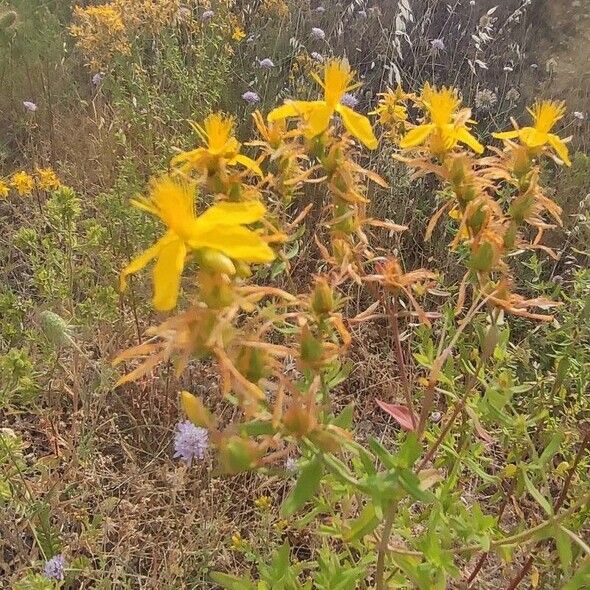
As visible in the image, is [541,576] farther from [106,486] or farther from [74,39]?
[74,39]

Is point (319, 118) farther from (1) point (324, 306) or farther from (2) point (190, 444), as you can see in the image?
(2) point (190, 444)

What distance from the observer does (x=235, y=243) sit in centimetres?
64

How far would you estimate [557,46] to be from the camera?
11.5ft

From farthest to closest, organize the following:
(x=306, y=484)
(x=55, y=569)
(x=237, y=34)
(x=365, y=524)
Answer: (x=237, y=34) → (x=55, y=569) → (x=365, y=524) → (x=306, y=484)

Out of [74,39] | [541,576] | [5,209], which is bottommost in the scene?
[541,576]

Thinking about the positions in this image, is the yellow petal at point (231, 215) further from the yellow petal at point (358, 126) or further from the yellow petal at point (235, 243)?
the yellow petal at point (358, 126)

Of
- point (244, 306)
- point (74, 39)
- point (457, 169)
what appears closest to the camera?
point (244, 306)

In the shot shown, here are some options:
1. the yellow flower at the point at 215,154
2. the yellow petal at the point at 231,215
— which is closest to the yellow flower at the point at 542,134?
the yellow flower at the point at 215,154

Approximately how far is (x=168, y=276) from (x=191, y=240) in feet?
0.14

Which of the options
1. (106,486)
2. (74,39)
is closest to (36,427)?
(106,486)

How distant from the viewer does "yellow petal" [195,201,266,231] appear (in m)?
0.65

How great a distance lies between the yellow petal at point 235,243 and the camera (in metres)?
0.62

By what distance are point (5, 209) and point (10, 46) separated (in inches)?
33.7

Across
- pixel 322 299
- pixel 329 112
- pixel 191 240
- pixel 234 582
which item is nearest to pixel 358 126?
pixel 329 112
